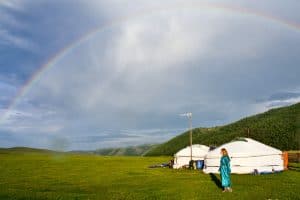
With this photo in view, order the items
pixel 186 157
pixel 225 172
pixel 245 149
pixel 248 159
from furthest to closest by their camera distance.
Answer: pixel 186 157
pixel 245 149
pixel 248 159
pixel 225 172

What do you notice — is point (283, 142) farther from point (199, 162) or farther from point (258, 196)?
point (258, 196)

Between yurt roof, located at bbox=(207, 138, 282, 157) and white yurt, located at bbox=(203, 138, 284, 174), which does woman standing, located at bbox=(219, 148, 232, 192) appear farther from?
yurt roof, located at bbox=(207, 138, 282, 157)

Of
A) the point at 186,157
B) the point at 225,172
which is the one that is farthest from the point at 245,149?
the point at 225,172

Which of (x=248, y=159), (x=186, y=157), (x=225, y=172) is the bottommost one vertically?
(x=225, y=172)

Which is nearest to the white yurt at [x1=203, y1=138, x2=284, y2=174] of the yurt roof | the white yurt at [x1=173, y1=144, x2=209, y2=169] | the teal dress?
the yurt roof

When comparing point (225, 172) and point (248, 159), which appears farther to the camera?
point (248, 159)

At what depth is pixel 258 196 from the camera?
71.9 ft

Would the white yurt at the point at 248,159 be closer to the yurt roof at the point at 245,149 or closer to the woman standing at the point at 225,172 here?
the yurt roof at the point at 245,149

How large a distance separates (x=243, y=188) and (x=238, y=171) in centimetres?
1539

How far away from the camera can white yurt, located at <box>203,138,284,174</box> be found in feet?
136

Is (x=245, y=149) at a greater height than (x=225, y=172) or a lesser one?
greater

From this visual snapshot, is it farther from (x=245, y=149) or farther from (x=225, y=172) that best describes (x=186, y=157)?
(x=225, y=172)

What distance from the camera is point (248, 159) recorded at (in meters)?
41.4

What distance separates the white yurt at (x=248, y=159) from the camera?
41375 millimetres
